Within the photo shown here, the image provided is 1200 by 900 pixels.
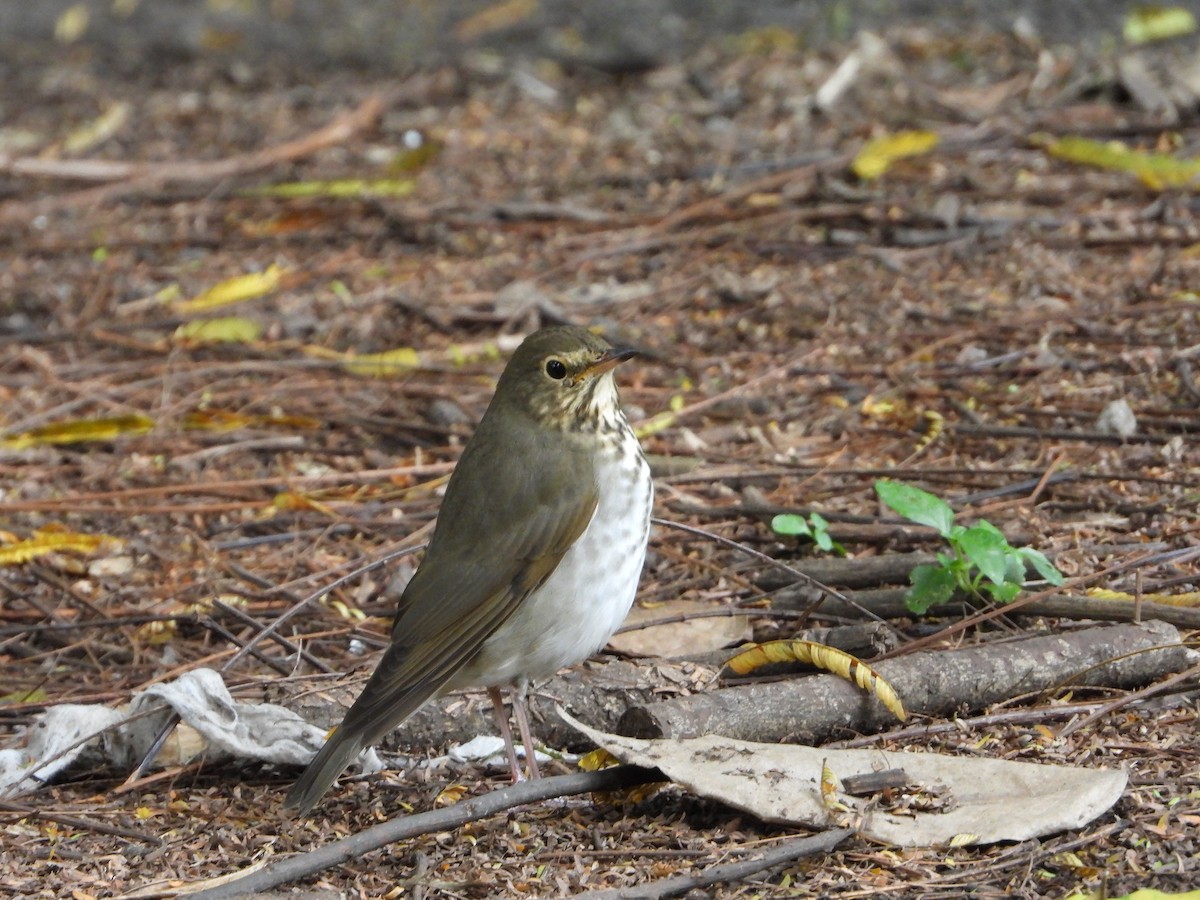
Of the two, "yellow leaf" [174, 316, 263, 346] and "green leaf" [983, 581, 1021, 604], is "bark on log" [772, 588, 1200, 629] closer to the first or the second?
"green leaf" [983, 581, 1021, 604]

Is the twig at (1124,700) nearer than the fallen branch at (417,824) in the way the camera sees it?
No

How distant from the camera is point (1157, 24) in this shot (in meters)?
9.09

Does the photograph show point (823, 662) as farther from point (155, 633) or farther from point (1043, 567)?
point (155, 633)

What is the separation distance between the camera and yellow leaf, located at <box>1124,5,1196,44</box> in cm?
903

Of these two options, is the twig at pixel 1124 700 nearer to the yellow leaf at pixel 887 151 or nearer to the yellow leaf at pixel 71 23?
the yellow leaf at pixel 887 151

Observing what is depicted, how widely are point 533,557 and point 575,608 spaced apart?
16cm

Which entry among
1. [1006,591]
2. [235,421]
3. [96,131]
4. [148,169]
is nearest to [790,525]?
[1006,591]

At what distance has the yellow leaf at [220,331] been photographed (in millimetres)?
7121

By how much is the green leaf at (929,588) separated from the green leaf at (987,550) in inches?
5.6

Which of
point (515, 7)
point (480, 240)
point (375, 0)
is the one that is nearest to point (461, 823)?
point (480, 240)

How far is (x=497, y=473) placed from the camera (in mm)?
4121

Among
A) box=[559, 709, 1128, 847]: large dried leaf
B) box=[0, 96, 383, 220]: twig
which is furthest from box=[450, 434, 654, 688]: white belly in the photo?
box=[0, 96, 383, 220]: twig

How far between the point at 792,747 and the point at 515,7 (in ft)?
28.8

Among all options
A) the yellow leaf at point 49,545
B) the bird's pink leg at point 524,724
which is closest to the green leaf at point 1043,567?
the bird's pink leg at point 524,724
